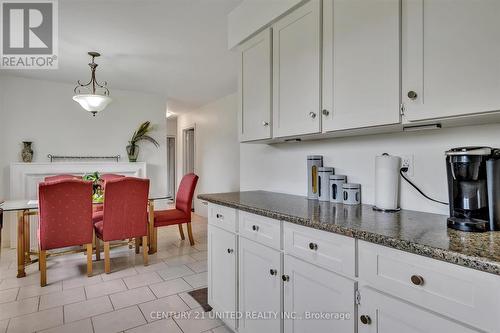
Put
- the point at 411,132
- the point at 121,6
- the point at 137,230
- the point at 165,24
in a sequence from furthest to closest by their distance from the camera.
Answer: the point at 137,230 < the point at 165,24 < the point at 121,6 < the point at 411,132

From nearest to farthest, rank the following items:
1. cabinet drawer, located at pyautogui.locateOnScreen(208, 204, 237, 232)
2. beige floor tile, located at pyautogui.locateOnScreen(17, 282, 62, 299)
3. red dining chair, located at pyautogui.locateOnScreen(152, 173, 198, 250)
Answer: cabinet drawer, located at pyautogui.locateOnScreen(208, 204, 237, 232) → beige floor tile, located at pyautogui.locateOnScreen(17, 282, 62, 299) → red dining chair, located at pyautogui.locateOnScreen(152, 173, 198, 250)

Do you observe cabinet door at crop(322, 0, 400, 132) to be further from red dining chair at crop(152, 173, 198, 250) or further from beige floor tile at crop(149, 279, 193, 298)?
red dining chair at crop(152, 173, 198, 250)

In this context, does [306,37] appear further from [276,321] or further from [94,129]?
[94,129]

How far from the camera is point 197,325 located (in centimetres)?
212

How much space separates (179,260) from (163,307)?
45.3 inches

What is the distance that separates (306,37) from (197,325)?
215 cm

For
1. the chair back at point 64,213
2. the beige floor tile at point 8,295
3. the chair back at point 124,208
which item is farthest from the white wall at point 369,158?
the beige floor tile at point 8,295

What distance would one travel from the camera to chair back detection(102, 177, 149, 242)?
10.0ft

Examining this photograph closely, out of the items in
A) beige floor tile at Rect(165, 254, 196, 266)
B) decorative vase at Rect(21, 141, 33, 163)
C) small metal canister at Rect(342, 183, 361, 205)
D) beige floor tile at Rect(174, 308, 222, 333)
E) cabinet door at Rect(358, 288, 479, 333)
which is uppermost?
decorative vase at Rect(21, 141, 33, 163)

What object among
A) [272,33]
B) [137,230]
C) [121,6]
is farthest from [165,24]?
[137,230]

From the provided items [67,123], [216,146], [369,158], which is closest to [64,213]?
[67,123]

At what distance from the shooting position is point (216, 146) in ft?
18.6

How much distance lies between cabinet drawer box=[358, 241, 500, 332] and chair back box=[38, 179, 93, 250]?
2.76 meters

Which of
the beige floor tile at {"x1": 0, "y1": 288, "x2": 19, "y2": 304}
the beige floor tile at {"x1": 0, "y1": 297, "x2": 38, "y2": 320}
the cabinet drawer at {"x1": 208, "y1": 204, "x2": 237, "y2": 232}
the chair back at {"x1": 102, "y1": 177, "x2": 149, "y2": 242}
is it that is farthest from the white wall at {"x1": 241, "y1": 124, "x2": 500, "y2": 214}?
the beige floor tile at {"x1": 0, "y1": 288, "x2": 19, "y2": 304}
